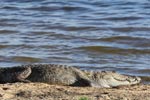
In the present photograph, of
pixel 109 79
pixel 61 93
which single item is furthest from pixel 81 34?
pixel 61 93

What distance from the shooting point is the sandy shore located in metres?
6.17

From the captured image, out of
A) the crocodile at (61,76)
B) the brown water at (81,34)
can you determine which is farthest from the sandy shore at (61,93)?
the brown water at (81,34)

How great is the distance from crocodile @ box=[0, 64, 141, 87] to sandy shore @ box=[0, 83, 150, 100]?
35 centimetres

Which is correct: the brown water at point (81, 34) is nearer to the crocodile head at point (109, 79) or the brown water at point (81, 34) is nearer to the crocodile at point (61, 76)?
the crocodile head at point (109, 79)

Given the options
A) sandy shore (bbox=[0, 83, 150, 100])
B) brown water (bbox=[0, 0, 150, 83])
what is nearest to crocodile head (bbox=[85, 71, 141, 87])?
sandy shore (bbox=[0, 83, 150, 100])

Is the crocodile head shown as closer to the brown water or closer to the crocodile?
the crocodile

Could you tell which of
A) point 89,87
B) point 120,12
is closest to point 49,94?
point 89,87

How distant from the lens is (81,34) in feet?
40.0

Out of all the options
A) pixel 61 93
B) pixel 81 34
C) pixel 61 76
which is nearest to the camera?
pixel 61 93

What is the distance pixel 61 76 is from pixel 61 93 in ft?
3.86

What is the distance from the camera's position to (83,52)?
10.5 metres

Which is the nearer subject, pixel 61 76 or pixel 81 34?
pixel 61 76

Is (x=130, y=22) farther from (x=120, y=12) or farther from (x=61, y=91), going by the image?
(x=61, y=91)

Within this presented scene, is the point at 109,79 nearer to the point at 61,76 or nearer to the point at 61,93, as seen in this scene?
the point at 61,76
